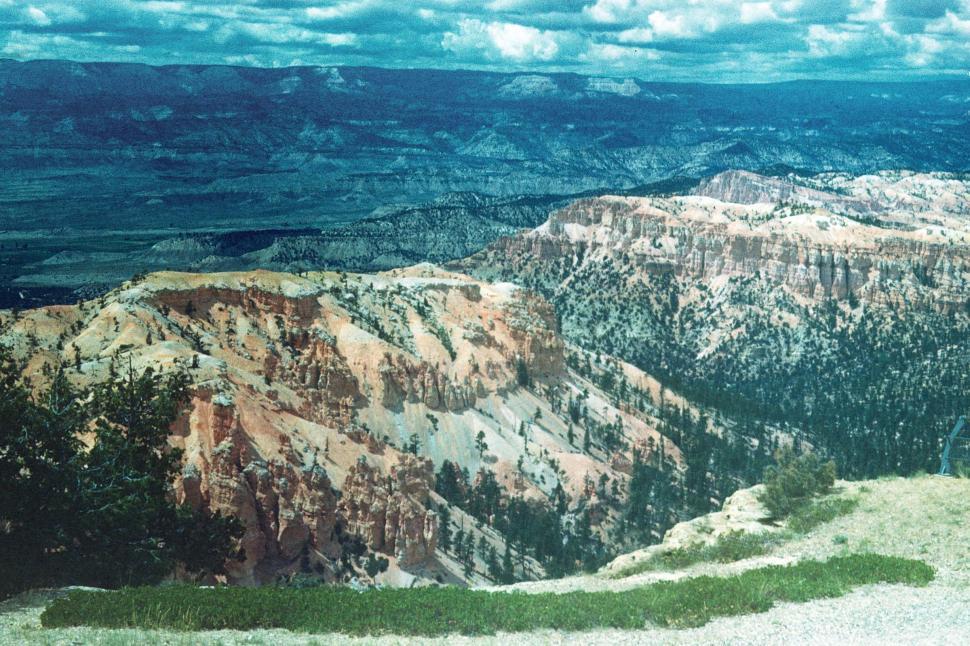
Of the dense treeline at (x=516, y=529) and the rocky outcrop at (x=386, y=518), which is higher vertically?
the rocky outcrop at (x=386, y=518)

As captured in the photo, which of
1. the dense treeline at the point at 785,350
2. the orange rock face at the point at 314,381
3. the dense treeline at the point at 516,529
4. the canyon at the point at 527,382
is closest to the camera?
the orange rock face at the point at 314,381

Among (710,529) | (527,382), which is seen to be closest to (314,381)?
(527,382)

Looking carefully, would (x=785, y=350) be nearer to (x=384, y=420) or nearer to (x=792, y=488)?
(x=384, y=420)

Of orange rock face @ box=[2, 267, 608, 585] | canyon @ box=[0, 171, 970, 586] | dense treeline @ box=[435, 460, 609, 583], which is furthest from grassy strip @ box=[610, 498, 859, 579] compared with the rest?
dense treeline @ box=[435, 460, 609, 583]

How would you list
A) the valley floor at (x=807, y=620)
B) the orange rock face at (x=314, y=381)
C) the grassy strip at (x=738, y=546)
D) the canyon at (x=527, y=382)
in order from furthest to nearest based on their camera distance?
the canyon at (x=527, y=382), the orange rock face at (x=314, y=381), the grassy strip at (x=738, y=546), the valley floor at (x=807, y=620)

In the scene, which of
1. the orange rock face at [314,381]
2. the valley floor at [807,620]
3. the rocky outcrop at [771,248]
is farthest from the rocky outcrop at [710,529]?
the rocky outcrop at [771,248]

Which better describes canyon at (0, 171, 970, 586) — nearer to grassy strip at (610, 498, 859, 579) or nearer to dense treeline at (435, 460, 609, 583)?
dense treeline at (435, 460, 609, 583)

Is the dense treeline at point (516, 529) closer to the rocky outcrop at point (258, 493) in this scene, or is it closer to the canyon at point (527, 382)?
the canyon at point (527, 382)
